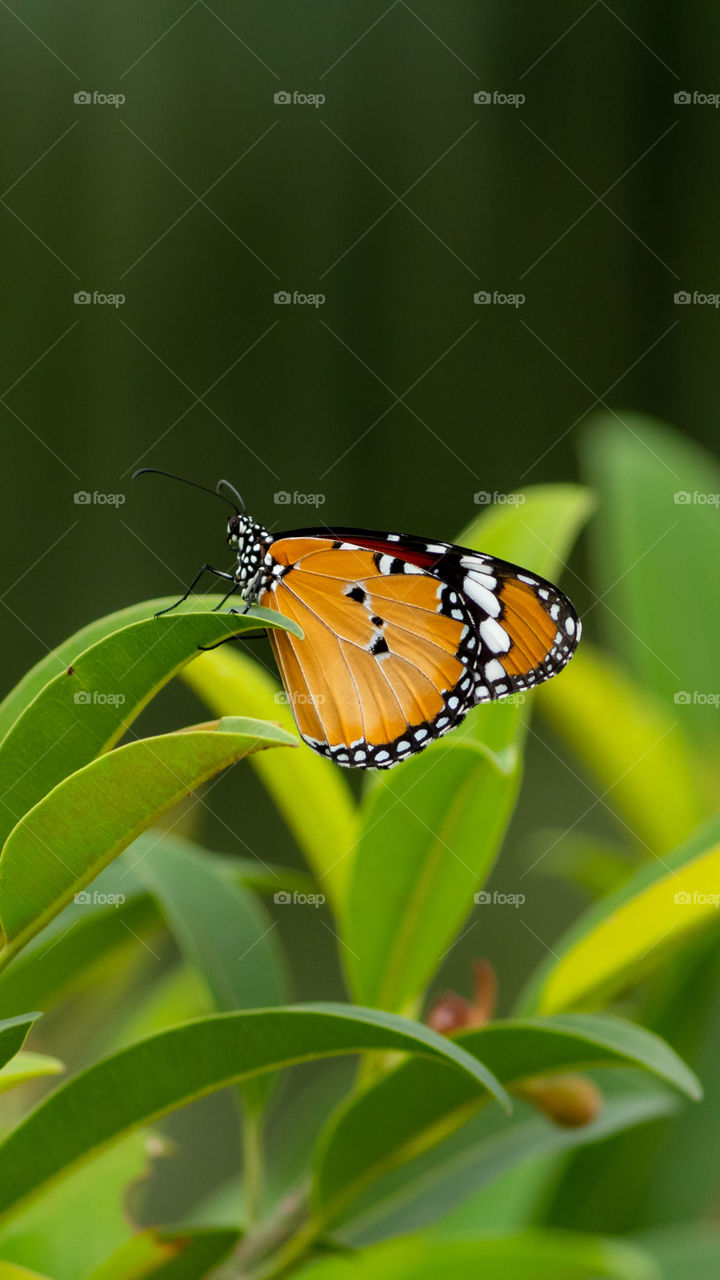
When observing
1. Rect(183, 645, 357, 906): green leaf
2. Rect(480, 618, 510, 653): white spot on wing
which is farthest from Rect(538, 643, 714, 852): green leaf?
Rect(183, 645, 357, 906): green leaf

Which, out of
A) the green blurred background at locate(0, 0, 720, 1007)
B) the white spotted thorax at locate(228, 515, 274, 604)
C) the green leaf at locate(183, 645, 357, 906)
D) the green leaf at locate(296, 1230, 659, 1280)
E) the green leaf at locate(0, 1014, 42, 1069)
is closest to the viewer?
the green leaf at locate(0, 1014, 42, 1069)

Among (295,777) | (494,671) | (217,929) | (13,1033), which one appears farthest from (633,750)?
(13,1033)

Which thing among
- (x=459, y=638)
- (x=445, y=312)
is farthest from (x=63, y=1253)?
(x=445, y=312)

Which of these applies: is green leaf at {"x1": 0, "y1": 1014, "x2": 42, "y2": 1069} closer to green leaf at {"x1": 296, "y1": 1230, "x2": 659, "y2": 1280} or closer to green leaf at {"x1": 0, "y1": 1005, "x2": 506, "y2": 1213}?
green leaf at {"x1": 0, "y1": 1005, "x2": 506, "y2": 1213}

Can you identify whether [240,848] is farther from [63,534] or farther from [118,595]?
[63,534]

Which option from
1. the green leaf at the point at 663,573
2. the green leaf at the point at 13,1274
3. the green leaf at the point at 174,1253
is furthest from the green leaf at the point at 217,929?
the green leaf at the point at 663,573

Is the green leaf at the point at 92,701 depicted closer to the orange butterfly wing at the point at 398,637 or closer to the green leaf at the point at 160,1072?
the green leaf at the point at 160,1072
